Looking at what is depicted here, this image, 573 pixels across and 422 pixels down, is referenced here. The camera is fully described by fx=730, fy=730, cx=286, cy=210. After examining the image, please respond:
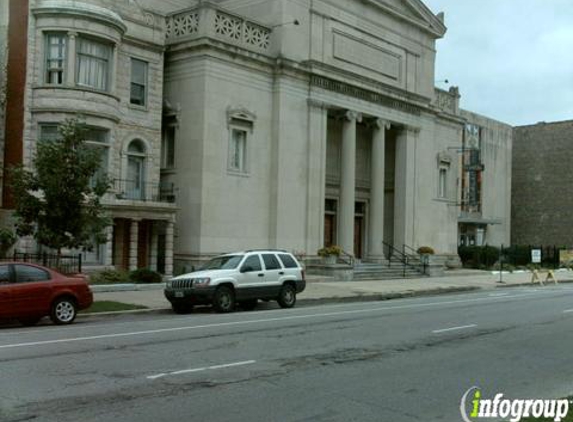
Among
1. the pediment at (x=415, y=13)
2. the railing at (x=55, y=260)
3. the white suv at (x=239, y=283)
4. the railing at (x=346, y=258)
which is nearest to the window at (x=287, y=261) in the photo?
the white suv at (x=239, y=283)

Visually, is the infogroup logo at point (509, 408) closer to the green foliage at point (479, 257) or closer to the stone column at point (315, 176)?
the stone column at point (315, 176)

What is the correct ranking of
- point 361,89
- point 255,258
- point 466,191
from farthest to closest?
point 466,191 < point 361,89 < point 255,258

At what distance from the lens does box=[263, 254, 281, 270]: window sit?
2122 cm

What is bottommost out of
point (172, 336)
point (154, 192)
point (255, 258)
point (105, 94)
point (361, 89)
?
point (172, 336)

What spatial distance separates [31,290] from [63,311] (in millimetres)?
959

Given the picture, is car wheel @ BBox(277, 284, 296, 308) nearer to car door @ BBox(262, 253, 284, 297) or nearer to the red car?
car door @ BBox(262, 253, 284, 297)

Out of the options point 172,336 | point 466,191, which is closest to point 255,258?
point 172,336

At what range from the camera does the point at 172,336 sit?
548 inches

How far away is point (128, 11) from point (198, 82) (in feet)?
13.0

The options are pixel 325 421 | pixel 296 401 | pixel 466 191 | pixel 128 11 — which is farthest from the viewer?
pixel 466 191

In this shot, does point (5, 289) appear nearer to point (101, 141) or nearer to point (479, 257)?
point (101, 141)

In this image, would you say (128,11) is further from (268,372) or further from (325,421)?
(325,421)

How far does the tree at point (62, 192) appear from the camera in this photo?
19578 mm

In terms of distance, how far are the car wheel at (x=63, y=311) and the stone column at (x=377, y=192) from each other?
24.3 meters
